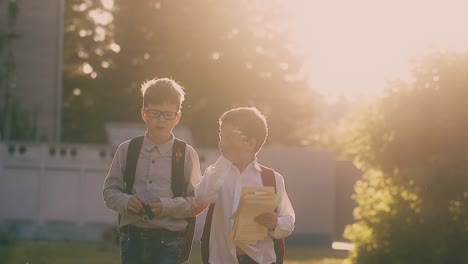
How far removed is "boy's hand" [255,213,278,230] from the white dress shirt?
0.04 meters

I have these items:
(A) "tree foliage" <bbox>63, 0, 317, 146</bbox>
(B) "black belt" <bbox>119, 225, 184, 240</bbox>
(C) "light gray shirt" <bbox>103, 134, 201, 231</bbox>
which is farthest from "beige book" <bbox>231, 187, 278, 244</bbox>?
(A) "tree foliage" <bbox>63, 0, 317, 146</bbox>

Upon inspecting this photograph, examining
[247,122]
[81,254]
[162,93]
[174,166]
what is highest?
[162,93]

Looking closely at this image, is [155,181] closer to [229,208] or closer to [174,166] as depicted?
[174,166]

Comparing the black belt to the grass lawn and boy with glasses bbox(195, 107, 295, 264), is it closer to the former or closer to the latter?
boy with glasses bbox(195, 107, 295, 264)

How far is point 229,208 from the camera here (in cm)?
627

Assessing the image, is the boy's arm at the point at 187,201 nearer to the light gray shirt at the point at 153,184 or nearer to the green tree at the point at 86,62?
the light gray shirt at the point at 153,184

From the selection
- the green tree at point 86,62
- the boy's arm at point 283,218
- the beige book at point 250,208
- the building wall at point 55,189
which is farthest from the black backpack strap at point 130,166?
the green tree at point 86,62

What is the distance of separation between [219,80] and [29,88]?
12.9 meters

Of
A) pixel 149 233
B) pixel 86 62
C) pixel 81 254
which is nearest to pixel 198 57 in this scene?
pixel 86 62

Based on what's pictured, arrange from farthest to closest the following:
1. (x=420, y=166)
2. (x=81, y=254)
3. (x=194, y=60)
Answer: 1. (x=194, y=60)
2. (x=81, y=254)
3. (x=420, y=166)

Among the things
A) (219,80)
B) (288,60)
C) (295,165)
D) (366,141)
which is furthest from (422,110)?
(288,60)

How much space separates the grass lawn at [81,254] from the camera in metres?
16.7

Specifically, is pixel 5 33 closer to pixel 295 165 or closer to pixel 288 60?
pixel 295 165

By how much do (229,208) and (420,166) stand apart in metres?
7.57
